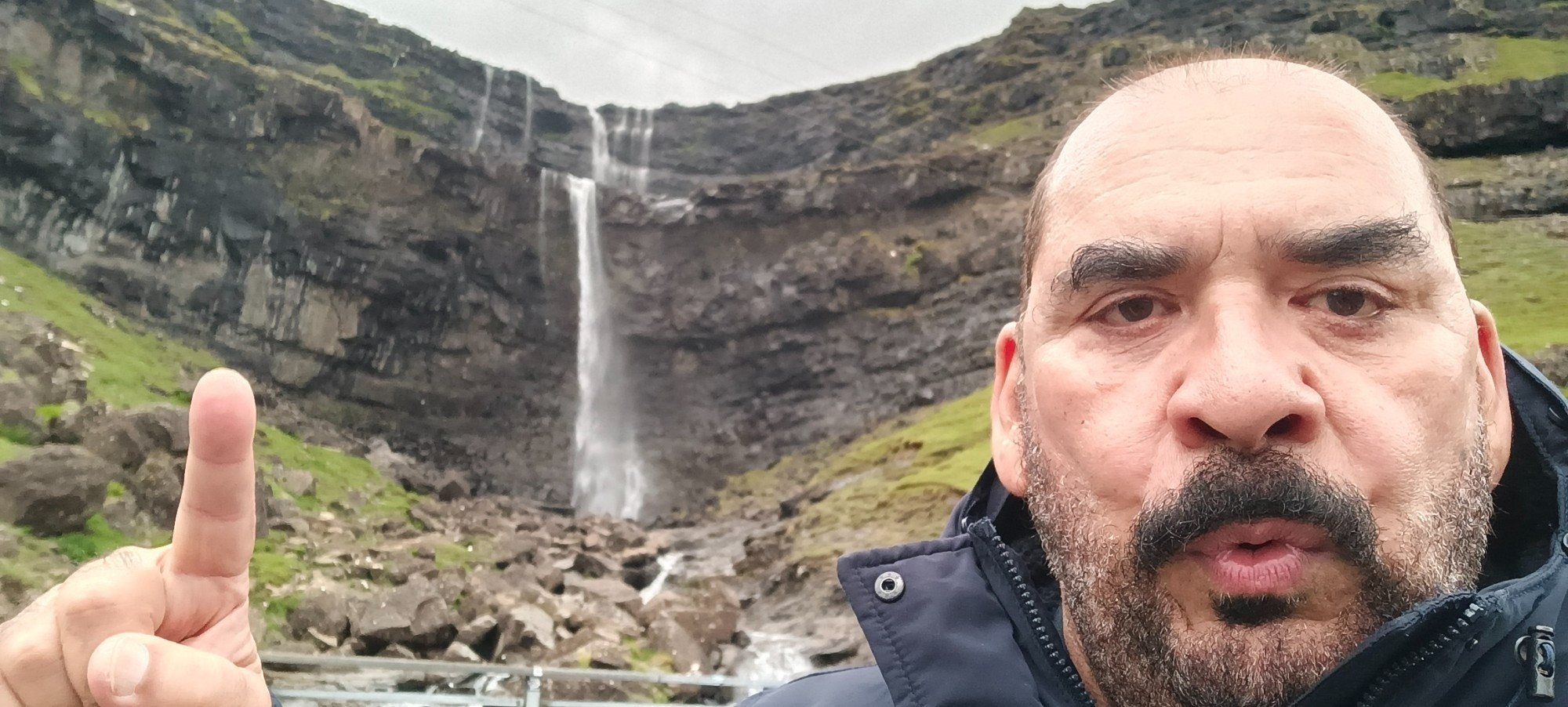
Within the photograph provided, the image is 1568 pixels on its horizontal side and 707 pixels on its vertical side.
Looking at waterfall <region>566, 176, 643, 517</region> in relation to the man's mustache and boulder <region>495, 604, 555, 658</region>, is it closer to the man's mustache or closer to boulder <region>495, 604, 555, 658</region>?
boulder <region>495, 604, 555, 658</region>

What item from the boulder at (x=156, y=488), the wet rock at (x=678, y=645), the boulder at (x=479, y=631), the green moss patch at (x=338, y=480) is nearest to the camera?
the boulder at (x=479, y=631)

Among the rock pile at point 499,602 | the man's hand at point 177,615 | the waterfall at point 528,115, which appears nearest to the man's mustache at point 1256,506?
the man's hand at point 177,615

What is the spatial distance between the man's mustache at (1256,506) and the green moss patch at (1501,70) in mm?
47556

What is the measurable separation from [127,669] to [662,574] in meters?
22.1

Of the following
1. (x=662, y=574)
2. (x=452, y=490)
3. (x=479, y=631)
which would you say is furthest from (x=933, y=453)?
(x=479, y=631)

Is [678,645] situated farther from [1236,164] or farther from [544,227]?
[544,227]

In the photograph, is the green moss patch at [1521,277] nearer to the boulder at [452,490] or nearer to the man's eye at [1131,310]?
the man's eye at [1131,310]

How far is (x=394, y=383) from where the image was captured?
1480 inches

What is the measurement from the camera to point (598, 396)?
42156 mm

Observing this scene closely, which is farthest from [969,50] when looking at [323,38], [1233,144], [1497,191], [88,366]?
[1233,144]

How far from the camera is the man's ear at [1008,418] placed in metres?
2.23

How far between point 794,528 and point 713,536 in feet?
22.1

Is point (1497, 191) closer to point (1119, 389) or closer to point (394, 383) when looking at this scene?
point (1119, 389)

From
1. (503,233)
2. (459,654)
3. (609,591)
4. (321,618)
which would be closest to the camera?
(459,654)
